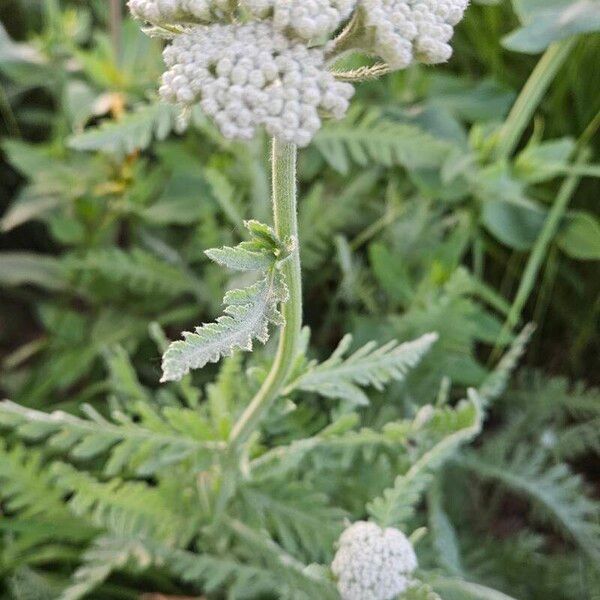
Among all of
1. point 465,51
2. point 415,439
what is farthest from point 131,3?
point 465,51

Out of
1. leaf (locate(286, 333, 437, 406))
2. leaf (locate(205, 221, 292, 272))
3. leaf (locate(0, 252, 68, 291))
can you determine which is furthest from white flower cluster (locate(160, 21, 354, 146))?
leaf (locate(0, 252, 68, 291))

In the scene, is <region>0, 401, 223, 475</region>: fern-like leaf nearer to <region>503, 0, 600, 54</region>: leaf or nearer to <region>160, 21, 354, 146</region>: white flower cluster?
<region>160, 21, 354, 146</region>: white flower cluster

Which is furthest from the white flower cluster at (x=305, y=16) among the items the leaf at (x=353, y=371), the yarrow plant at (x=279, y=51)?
the leaf at (x=353, y=371)

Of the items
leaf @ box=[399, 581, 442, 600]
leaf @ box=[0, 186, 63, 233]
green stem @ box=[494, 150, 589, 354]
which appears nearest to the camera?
leaf @ box=[399, 581, 442, 600]

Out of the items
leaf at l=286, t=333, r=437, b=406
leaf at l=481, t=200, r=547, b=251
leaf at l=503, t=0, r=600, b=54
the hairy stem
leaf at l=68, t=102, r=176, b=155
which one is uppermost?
leaf at l=503, t=0, r=600, b=54

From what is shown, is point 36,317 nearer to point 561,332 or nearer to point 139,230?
point 139,230

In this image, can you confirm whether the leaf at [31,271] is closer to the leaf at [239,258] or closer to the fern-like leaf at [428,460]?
the fern-like leaf at [428,460]
